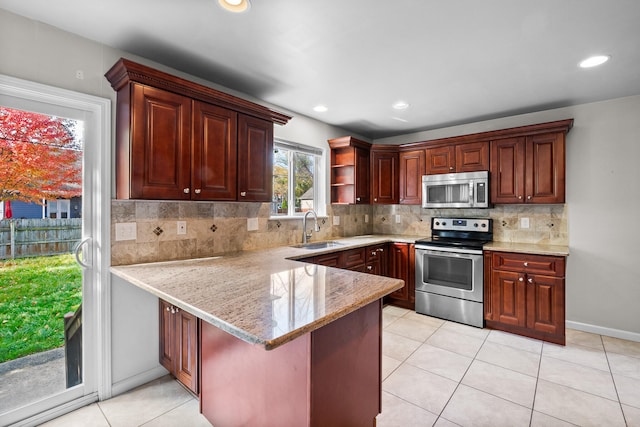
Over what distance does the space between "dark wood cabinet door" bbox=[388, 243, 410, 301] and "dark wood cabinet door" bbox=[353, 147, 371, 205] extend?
0.74 metres

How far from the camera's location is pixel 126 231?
7.17 feet

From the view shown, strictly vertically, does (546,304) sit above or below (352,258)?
below

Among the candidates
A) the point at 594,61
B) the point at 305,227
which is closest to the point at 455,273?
the point at 305,227

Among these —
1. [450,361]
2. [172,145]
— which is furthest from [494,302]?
[172,145]

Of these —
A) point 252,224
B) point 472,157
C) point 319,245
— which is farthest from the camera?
point 472,157

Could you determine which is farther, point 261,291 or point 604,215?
point 604,215

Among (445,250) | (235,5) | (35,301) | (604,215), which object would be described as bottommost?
(35,301)

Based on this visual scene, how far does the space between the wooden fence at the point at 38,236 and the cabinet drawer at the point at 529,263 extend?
3.71 m

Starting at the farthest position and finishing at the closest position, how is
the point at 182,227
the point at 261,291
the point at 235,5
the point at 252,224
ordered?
the point at 252,224
the point at 182,227
the point at 235,5
the point at 261,291

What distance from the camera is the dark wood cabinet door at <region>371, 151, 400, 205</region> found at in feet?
14.1

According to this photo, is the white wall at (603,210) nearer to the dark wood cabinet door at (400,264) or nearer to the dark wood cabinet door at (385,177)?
the dark wood cabinet door at (385,177)

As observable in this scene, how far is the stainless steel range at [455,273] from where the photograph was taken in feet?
10.9

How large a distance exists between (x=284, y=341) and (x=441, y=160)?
352 centimetres

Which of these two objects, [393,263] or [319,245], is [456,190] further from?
[319,245]
